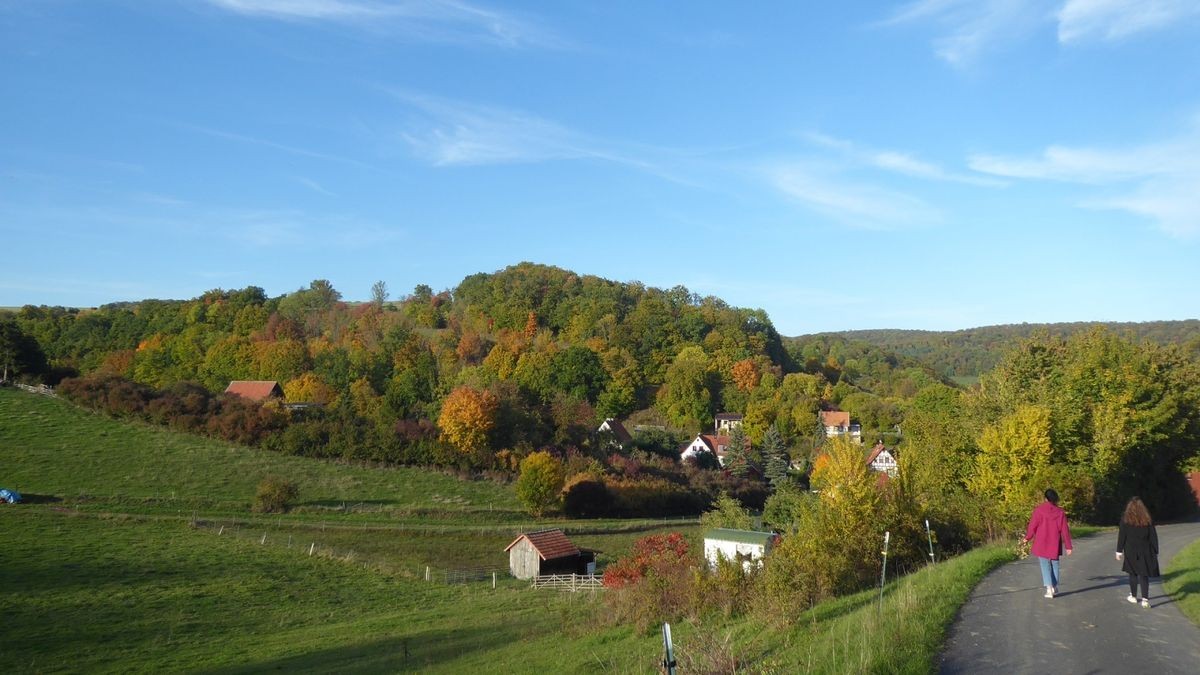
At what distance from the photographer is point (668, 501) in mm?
54156

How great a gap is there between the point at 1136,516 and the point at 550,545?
24569mm

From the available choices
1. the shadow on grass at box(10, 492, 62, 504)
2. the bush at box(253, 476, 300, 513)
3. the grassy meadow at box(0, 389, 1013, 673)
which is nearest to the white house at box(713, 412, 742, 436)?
the grassy meadow at box(0, 389, 1013, 673)

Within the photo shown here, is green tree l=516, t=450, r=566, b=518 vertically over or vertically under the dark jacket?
under

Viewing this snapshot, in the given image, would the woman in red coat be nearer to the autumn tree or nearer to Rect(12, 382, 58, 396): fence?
the autumn tree

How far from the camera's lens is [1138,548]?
9.94 m

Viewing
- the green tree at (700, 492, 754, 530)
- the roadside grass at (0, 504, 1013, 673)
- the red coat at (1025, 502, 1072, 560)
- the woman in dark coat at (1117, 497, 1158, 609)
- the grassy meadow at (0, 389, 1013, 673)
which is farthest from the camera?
the green tree at (700, 492, 754, 530)

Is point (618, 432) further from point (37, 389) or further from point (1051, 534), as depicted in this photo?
point (1051, 534)

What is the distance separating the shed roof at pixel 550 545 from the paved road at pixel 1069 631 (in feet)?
70.2

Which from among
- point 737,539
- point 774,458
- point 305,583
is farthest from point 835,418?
point 305,583

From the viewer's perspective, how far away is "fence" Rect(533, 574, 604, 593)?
28.1 meters

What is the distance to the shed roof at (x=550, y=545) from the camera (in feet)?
103

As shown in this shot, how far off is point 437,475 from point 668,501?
1615 centimetres

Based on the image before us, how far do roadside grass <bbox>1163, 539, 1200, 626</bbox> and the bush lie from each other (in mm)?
38099

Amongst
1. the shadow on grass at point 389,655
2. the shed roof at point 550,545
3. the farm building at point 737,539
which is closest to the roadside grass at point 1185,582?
the farm building at point 737,539
